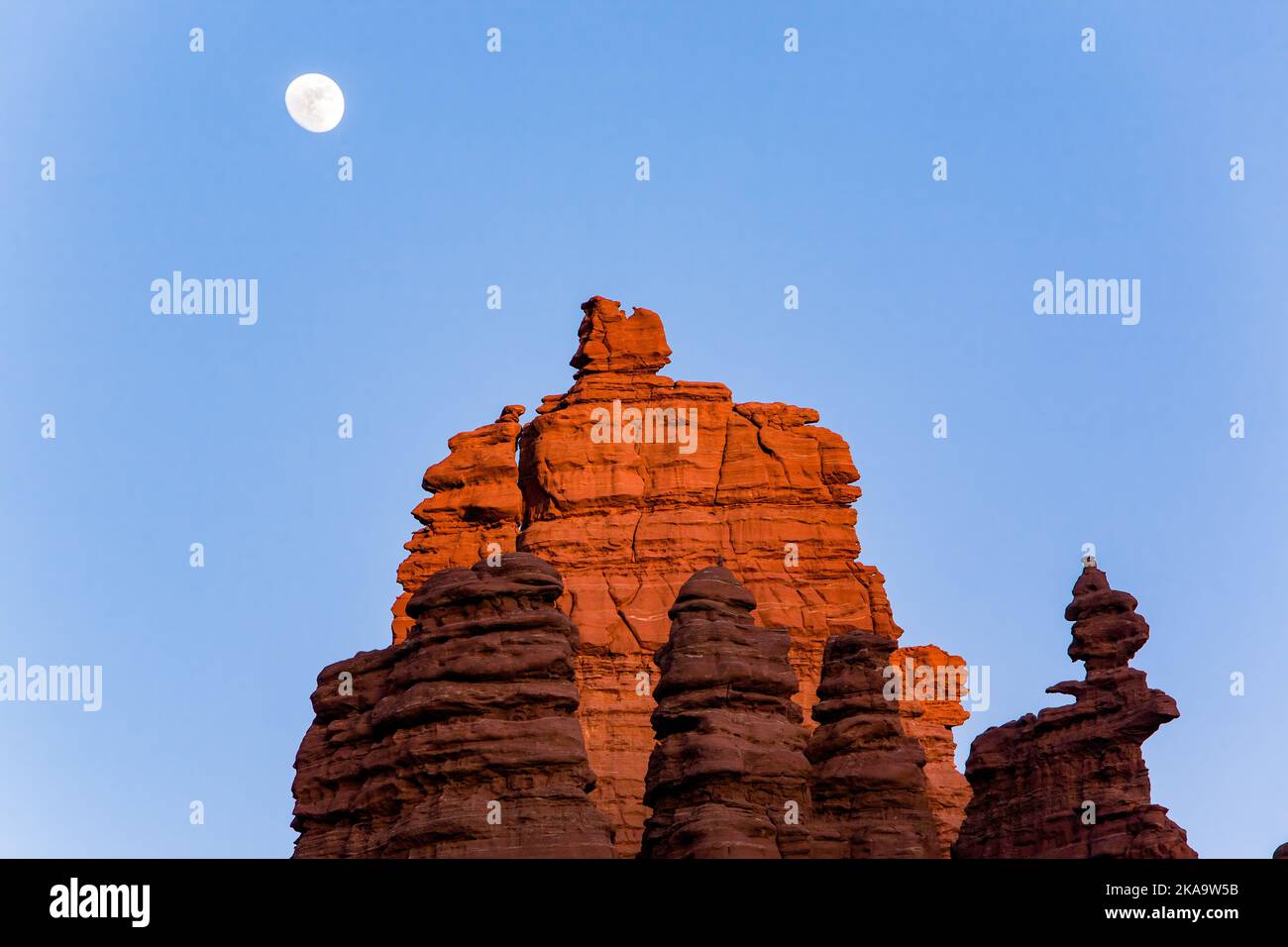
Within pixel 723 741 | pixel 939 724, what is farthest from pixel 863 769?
pixel 939 724

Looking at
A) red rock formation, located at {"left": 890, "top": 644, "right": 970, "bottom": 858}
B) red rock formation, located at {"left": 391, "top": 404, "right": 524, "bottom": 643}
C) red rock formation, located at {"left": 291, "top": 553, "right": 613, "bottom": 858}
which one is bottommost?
red rock formation, located at {"left": 291, "top": 553, "right": 613, "bottom": 858}

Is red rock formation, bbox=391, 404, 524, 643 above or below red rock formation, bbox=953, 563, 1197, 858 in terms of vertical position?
above

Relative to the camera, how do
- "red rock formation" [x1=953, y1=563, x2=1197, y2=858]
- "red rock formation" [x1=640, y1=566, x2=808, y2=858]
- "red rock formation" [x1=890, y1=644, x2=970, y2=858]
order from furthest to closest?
"red rock formation" [x1=890, y1=644, x2=970, y2=858]
"red rock formation" [x1=953, y1=563, x2=1197, y2=858]
"red rock formation" [x1=640, y1=566, x2=808, y2=858]

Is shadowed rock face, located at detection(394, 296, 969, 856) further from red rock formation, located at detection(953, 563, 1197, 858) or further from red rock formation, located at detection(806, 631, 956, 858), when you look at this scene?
red rock formation, located at detection(806, 631, 956, 858)

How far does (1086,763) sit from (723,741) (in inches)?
529

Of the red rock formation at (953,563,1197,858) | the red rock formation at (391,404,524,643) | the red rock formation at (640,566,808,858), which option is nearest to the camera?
the red rock formation at (640,566,808,858)

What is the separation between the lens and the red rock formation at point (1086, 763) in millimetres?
60688

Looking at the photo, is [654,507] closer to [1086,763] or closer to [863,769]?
[1086,763]

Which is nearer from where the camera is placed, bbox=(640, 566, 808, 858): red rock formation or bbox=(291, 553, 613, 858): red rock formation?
bbox=(291, 553, 613, 858): red rock formation

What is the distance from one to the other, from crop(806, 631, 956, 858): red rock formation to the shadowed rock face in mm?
49698

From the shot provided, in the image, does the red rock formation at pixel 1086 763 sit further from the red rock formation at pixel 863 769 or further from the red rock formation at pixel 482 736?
the red rock formation at pixel 482 736

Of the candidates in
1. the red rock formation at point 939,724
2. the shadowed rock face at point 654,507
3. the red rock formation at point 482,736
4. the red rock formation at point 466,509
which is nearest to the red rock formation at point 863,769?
the red rock formation at point 482,736

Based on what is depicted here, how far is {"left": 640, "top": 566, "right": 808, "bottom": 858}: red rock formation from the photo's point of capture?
52688mm

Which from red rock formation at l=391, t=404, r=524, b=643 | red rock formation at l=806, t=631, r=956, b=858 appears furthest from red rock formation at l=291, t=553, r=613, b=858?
red rock formation at l=391, t=404, r=524, b=643
